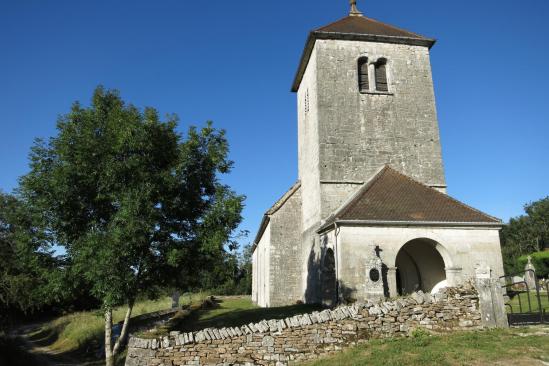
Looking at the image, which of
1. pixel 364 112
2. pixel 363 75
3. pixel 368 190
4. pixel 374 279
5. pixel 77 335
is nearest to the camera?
pixel 374 279

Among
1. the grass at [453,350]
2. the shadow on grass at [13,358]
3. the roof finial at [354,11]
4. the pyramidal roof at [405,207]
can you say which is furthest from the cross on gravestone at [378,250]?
the roof finial at [354,11]

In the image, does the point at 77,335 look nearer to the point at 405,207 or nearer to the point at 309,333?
the point at 309,333

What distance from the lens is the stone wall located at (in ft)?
27.4

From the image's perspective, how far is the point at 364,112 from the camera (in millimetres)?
18156

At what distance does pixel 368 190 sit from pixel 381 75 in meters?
6.89

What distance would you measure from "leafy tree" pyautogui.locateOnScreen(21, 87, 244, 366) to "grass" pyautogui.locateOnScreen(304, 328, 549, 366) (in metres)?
3.95

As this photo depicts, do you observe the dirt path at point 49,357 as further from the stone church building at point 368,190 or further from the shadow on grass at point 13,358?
the stone church building at point 368,190

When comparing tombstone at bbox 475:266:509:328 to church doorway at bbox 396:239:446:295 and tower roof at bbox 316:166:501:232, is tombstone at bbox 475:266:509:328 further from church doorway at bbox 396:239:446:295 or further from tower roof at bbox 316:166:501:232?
Result: church doorway at bbox 396:239:446:295

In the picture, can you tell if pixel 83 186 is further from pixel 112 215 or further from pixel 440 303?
pixel 440 303

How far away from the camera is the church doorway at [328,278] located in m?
15.5

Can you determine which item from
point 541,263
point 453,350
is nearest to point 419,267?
point 453,350

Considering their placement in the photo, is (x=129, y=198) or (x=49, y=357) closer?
(x=129, y=198)

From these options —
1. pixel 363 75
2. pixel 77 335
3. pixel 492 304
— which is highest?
pixel 363 75

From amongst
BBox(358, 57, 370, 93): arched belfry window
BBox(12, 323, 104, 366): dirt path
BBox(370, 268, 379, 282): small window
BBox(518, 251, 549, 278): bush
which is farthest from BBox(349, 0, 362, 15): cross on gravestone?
BBox(518, 251, 549, 278): bush
